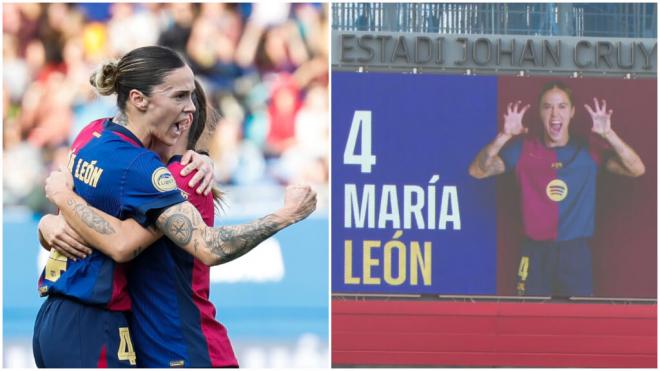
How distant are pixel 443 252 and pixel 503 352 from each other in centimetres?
99

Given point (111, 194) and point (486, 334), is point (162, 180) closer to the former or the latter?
point (111, 194)

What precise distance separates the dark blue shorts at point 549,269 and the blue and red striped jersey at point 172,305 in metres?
7.10

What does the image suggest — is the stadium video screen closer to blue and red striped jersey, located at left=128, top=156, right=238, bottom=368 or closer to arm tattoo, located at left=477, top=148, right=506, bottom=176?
arm tattoo, located at left=477, top=148, right=506, bottom=176

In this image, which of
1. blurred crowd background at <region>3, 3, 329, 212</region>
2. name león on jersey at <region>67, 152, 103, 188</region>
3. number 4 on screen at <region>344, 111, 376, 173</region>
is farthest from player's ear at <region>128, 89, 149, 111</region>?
number 4 on screen at <region>344, 111, 376, 173</region>

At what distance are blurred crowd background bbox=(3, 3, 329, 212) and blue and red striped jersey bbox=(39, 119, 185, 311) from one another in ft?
22.1

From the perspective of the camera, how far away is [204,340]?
3.10 meters

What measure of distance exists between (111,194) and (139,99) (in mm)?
250

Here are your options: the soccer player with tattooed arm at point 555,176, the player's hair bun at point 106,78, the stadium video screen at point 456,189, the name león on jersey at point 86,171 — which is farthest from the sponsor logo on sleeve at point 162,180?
the soccer player with tattooed arm at point 555,176

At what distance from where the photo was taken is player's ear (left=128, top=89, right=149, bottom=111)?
2936mm

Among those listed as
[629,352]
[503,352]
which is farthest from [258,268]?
[629,352]

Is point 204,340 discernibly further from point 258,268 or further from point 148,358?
point 258,268

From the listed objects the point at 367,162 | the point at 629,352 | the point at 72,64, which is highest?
the point at 72,64

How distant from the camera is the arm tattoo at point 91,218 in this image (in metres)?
2.86

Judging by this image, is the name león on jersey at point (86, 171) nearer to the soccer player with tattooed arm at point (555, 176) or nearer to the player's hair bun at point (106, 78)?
the player's hair bun at point (106, 78)
